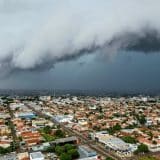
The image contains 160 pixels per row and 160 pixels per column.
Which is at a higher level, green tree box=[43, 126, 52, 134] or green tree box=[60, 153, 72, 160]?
green tree box=[43, 126, 52, 134]

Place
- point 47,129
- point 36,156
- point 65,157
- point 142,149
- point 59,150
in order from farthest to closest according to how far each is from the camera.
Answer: point 47,129 < point 142,149 < point 59,150 < point 36,156 < point 65,157

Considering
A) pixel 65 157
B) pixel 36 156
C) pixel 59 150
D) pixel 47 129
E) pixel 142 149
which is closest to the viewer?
pixel 65 157

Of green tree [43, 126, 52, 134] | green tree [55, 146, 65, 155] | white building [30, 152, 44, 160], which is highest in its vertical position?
green tree [43, 126, 52, 134]

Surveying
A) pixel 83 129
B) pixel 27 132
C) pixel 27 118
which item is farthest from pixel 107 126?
pixel 27 118

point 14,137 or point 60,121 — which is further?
point 60,121

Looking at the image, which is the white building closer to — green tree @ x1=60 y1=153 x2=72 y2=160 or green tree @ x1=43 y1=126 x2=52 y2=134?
green tree @ x1=60 y1=153 x2=72 y2=160

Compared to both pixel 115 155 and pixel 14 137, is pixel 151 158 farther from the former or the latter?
pixel 14 137

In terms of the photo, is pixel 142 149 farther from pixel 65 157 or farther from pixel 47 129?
pixel 47 129

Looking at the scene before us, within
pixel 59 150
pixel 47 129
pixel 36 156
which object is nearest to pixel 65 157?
pixel 36 156

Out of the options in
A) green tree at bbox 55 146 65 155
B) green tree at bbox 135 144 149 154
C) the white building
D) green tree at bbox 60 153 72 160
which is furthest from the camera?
green tree at bbox 135 144 149 154

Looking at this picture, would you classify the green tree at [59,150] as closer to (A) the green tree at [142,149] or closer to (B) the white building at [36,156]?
(B) the white building at [36,156]

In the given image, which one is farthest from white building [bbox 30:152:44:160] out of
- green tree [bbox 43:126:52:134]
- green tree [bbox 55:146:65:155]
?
green tree [bbox 43:126:52:134]
